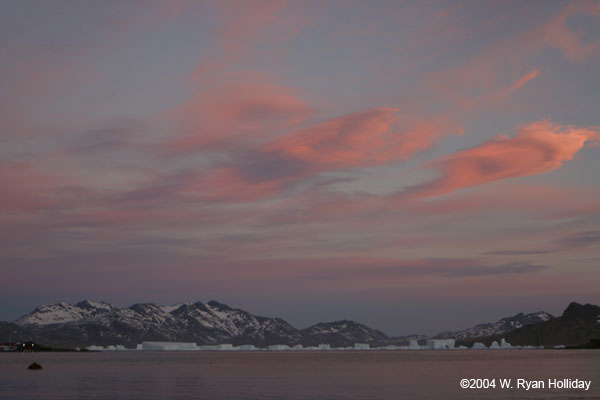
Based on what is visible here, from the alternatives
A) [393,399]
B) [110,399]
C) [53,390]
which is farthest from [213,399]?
[53,390]

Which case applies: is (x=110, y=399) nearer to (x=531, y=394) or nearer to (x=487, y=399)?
(x=487, y=399)

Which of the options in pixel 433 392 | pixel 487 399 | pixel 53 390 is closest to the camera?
pixel 487 399

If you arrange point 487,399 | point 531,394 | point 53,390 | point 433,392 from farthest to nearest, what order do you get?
point 53,390
point 433,392
point 531,394
point 487,399

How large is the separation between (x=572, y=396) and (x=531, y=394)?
7166mm

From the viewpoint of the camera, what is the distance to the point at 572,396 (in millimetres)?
84062

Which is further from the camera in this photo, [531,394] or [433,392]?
[433,392]

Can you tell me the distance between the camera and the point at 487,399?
84000mm

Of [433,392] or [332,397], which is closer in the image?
[332,397]

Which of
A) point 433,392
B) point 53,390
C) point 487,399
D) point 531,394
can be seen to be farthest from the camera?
point 53,390

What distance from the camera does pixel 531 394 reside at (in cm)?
9038

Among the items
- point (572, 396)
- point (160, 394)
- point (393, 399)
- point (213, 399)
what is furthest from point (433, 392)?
point (160, 394)

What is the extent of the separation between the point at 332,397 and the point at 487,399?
65.6 ft

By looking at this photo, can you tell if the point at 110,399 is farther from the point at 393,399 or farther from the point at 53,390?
the point at 393,399

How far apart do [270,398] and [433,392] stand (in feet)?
84.4
